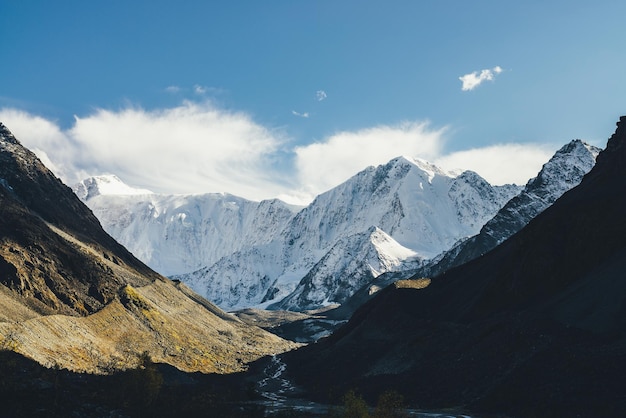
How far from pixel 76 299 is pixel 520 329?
251 feet

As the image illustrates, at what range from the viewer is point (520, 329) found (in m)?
91.5

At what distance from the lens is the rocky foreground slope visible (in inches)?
3674

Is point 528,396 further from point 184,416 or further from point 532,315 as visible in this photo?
point 184,416

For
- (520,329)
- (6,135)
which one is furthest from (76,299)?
(6,135)

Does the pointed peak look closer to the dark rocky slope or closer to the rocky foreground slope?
the rocky foreground slope

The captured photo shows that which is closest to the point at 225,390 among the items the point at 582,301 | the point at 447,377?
the point at 447,377

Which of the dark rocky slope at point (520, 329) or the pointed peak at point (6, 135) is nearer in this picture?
the dark rocky slope at point (520, 329)

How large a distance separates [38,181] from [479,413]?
131 m

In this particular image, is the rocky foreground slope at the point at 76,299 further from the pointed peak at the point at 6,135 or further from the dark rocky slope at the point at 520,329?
the dark rocky slope at the point at 520,329

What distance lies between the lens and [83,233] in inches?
6452

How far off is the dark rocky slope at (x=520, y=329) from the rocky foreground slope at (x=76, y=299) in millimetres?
25086

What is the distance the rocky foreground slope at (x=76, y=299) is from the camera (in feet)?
306

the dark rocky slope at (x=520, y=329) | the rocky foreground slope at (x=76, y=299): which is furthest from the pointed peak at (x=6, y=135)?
the dark rocky slope at (x=520, y=329)

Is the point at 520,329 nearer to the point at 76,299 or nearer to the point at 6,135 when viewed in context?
the point at 76,299
